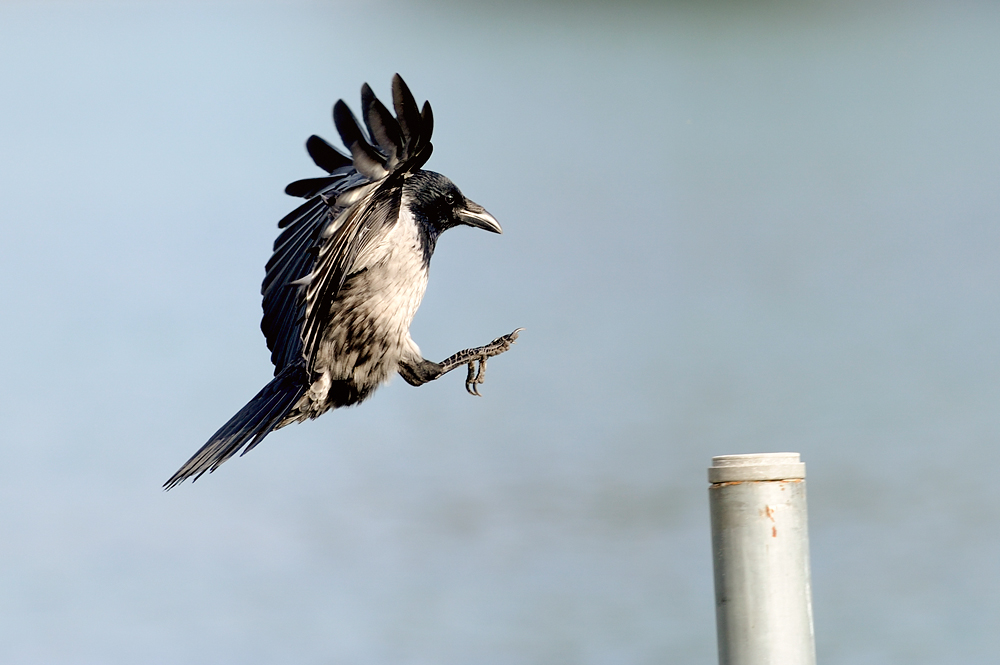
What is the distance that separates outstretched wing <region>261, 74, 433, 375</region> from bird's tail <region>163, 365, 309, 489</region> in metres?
0.11

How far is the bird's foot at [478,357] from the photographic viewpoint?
3.66 meters

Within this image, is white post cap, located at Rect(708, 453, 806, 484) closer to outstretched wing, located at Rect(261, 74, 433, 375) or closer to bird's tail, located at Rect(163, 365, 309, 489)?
outstretched wing, located at Rect(261, 74, 433, 375)

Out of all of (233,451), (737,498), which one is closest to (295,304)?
(233,451)

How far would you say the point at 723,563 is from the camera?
2.86 meters

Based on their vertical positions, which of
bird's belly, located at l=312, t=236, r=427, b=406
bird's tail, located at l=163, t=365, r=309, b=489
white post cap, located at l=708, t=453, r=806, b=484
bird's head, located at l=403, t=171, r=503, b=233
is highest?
bird's head, located at l=403, t=171, r=503, b=233

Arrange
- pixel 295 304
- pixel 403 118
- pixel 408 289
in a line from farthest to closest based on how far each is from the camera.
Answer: pixel 295 304, pixel 408 289, pixel 403 118

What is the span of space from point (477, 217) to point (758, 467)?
1.70 m

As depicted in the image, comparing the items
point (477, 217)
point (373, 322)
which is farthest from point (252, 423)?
point (477, 217)

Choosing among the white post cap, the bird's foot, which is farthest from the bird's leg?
the white post cap

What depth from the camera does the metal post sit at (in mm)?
2797

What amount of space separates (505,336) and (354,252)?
25.9 inches

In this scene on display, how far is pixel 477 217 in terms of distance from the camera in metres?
4.01

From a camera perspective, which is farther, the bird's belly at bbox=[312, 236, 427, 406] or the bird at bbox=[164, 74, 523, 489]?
the bird's belly at bbox=[312, 236, 427, 406]

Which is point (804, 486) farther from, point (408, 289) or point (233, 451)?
point (233, 451)
